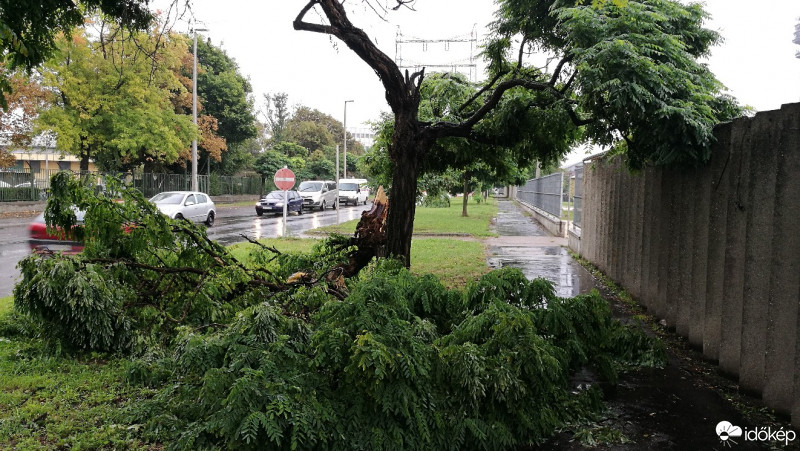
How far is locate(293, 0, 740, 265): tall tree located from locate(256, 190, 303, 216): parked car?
22077 millimetres

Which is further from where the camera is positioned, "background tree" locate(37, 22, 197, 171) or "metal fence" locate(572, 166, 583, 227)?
"background tree" locate(37, 22, 197, 171)

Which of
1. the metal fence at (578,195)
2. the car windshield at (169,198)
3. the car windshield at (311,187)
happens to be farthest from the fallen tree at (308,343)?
the car windshield at (311,187)

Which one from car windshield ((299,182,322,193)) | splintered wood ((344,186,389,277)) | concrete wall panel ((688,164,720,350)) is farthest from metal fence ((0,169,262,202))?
concrete wall panel ((688,164,720,350))

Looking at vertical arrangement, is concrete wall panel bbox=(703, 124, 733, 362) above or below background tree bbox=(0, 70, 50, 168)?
below

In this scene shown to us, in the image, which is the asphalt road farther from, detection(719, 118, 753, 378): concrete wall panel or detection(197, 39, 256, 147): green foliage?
detection(197, 39, 256, 147): green foliage

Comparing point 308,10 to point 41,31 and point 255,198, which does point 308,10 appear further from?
point 255,198

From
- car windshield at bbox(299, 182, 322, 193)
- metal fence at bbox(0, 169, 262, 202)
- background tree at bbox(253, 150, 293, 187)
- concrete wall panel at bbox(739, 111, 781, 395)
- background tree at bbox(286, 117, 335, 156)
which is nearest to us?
concrete wall panel at bbox(739, 111, 781, 395)

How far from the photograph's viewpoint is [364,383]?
10.1 feet

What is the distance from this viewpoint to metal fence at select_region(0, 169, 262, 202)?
27812 mm

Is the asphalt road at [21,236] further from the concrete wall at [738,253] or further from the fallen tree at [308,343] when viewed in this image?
the concrete wall at [738,253]

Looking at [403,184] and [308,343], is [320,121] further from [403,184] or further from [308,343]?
[308,343]

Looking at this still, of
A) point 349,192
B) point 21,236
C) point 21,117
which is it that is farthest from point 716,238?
point 349,192

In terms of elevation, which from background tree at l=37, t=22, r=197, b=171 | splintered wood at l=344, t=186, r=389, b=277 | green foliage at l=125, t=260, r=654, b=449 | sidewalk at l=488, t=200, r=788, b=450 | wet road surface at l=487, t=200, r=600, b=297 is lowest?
sidewalk at l=488, t=200, r=788, b=450

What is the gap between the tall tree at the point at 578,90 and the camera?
17.6 ft
